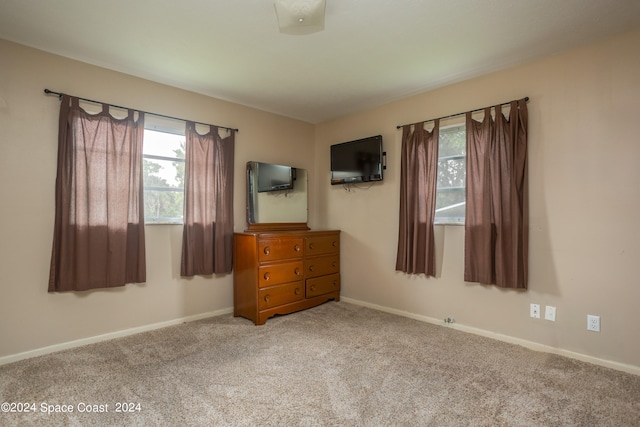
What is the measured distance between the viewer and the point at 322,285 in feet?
12.3

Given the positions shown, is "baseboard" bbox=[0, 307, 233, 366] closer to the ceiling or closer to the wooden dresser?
the wooden dresser

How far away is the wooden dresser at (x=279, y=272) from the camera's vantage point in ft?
10.2

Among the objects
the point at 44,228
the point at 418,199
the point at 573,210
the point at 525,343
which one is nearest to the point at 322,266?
the point at 418,199

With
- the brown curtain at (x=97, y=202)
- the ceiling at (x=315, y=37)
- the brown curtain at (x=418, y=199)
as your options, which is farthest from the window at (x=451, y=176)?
the brown curtain at (x=97, y=202)

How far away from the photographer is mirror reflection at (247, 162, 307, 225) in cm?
360

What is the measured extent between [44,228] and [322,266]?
8.58 ft

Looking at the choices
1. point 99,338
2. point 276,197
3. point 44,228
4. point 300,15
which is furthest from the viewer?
point 276,197

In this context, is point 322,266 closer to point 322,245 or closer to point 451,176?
point 322,245

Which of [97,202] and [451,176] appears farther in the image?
[451,176]

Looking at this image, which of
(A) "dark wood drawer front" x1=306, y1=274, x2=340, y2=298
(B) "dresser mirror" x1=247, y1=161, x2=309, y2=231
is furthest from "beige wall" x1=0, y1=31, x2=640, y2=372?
(A) "dark wood drawer front" x1=306, y1=274, x2=340, y2=298

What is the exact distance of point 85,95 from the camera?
260 centimetres

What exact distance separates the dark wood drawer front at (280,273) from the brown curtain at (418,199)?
43.0 inches

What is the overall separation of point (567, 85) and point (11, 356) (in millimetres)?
4652

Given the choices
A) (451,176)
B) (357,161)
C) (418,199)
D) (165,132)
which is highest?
(165,132)
